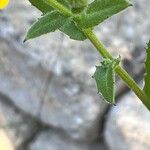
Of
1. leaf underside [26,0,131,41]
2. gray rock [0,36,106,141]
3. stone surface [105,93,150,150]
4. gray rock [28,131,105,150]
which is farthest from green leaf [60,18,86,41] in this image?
gray rock [28,131,105,150]

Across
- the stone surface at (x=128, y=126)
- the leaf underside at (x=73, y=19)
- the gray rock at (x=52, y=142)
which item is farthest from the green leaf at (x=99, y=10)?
the gray rock at (x=52, y=142)

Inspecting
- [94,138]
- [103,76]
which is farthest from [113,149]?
[103,76]

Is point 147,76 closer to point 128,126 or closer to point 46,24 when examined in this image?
point 46,24

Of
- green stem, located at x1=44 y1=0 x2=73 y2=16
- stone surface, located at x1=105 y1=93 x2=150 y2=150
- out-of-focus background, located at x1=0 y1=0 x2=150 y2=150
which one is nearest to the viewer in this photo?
green stem, located at x1=44 y1=0 x2=73 y2=16

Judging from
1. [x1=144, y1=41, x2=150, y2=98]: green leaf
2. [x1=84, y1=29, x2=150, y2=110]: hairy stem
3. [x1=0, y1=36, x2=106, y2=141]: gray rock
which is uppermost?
[x1=84, y1=29, x2=150, y2=110]: hairy stem

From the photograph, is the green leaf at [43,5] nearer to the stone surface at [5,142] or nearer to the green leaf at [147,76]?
the green leaf at [147,76]

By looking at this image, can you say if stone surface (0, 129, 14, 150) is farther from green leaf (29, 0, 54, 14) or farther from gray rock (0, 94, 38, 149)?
green leaf (29, 0, 54, 14)

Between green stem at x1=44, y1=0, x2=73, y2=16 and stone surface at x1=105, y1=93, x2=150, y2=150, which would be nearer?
green stem at x1=44, y1=0, x2=73, y2=16

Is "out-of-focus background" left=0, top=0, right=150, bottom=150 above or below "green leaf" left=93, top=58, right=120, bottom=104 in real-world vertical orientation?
below
